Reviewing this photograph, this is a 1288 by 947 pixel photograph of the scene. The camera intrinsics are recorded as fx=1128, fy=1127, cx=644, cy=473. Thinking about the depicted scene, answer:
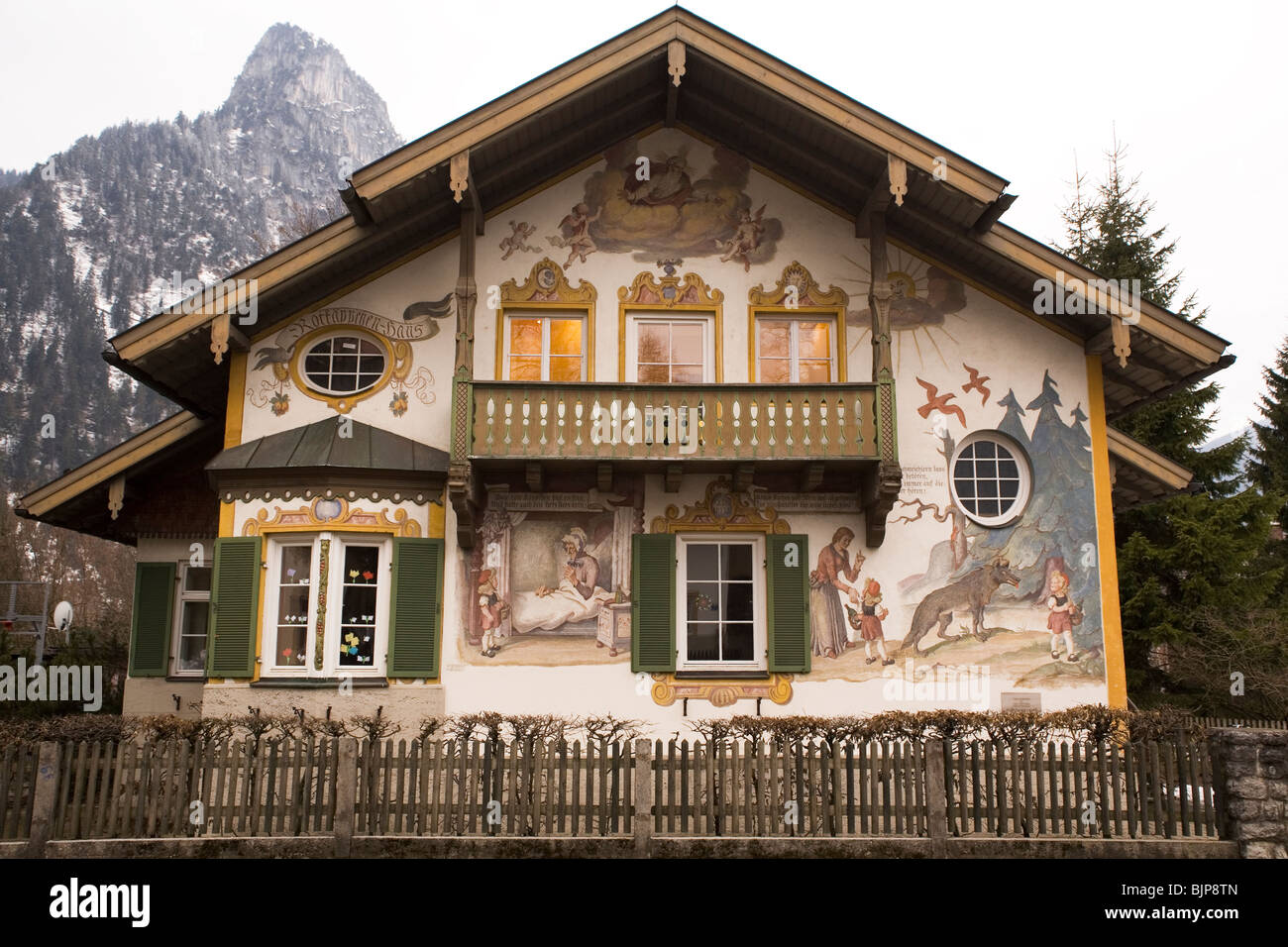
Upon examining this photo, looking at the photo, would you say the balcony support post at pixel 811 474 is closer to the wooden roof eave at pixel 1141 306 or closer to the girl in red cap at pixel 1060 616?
the girl in red cap at pixel 1060 616

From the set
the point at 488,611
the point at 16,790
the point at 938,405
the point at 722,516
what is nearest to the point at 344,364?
the point at 488,611

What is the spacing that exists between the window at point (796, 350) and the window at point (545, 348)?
2568 mm

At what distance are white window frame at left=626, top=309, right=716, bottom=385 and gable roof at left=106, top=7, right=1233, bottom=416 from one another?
241cm

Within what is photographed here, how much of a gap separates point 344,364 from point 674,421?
4824 millimetres

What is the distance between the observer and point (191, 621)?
17.4 meters

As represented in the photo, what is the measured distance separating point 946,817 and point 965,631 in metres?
4.20

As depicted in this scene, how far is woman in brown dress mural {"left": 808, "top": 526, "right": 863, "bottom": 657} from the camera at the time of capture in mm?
14992

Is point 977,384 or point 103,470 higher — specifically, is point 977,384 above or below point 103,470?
above

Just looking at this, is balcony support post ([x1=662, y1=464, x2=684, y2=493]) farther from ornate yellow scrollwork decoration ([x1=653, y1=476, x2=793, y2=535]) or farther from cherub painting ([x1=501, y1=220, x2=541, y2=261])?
cherub painting ([x1=501, y1=220, x2=541, y2=261])

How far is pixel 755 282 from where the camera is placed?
635 inches

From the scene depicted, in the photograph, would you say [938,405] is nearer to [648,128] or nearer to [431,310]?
[648,128]

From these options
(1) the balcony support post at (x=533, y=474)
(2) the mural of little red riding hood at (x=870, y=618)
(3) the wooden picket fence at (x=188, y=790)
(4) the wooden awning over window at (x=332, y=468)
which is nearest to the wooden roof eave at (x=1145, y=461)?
(2) the mural of little red riding hood at (x=870, y=618)

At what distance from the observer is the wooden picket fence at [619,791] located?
11117 mm

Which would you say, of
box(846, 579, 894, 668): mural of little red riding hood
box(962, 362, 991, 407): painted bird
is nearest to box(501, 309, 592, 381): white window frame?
box(846, 579, 894, 668): mural of little red riding hood
